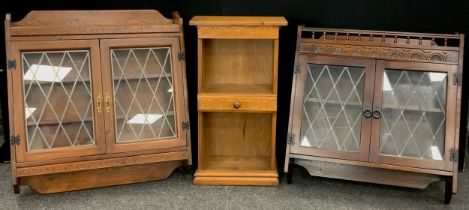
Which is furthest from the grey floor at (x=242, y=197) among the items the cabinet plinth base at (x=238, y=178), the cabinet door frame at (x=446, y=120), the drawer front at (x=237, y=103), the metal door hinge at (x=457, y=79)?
the metal door hinge at (x=457, y=79)

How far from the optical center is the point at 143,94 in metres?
2.47

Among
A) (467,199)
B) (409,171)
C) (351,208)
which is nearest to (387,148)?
(409,171)

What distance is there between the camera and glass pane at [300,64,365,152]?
7.80 ft

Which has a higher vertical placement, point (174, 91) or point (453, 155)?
point (174, 91)

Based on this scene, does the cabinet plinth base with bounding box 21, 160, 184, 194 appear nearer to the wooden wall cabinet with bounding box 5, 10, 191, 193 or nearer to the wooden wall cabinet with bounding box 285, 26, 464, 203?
the wooden wall cabinet with bounding box 5, 10, 191, 193

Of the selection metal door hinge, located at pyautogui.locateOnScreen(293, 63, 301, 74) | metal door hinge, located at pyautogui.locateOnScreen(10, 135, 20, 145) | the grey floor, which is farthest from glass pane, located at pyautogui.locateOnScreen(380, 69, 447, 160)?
metal door hinge, located at pyautogui.locateOnScreen(10, 135, 20, 145)

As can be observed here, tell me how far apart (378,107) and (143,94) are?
1243 mm

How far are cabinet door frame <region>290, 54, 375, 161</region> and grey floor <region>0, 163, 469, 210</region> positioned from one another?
24cm

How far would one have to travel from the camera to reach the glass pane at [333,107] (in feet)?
7.80

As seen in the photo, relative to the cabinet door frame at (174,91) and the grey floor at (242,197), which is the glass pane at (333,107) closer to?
the grey floor at (242,197)

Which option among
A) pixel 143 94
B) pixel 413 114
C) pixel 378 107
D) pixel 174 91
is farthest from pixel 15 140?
pixel 413 114

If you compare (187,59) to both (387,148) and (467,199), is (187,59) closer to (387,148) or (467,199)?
(387,148)

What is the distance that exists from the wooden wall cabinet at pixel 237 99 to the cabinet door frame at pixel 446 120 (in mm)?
533

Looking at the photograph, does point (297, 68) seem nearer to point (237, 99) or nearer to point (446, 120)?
point (237, 99)
